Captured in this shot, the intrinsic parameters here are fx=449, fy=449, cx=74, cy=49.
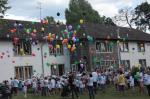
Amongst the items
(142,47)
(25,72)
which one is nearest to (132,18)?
(142,47)

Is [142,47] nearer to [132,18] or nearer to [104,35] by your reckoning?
[104,35]

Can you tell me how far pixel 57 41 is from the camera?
49094 millimetres

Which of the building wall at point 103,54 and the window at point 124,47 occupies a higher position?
the window at point 124,47

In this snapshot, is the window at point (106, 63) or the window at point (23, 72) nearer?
the window at point (23, 72)

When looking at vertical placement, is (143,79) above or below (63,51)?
below

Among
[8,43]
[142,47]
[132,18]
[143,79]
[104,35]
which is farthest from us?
[132,18]

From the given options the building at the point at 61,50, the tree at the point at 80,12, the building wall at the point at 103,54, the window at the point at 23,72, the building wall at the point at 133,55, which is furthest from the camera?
the tree at the point at 80,12

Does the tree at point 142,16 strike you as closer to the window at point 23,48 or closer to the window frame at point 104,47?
the window frame at point 104,47

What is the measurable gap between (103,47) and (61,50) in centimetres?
680

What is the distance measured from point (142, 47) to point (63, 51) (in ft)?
52.7

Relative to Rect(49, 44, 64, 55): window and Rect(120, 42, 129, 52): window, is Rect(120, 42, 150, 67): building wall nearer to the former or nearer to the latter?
Rect(120, 42, 129, 52): window

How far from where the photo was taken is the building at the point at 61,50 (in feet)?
150

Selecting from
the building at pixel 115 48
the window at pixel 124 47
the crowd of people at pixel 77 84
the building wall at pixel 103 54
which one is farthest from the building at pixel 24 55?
the window at pixel 124 47

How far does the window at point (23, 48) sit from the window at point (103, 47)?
10.7 metres
